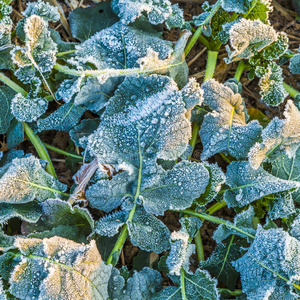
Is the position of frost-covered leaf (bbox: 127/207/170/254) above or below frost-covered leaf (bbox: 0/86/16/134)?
below

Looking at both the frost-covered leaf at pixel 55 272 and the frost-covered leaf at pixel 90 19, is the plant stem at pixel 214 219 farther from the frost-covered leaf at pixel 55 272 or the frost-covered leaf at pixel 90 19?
the frost-covered leaf at pixel 90 19

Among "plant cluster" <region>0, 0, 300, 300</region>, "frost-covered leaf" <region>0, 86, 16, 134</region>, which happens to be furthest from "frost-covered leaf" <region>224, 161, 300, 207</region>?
"frost-covered leaf" <region>0, 86, 16, 134</region>

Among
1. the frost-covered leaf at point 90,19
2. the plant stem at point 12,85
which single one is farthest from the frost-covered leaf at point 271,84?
the plant stem at point 12,85

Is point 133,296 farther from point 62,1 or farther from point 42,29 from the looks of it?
point 62,1

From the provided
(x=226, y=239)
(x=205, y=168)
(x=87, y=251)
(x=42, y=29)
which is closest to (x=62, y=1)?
(x=42, y=29)

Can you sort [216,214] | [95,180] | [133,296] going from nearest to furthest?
[133,296], [95,180], [216,214]

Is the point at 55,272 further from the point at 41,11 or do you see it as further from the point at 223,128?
the point at 41,11

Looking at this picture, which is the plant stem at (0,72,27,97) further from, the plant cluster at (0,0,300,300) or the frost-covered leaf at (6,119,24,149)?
the frost-covered leaf at (6,119,24,149)
